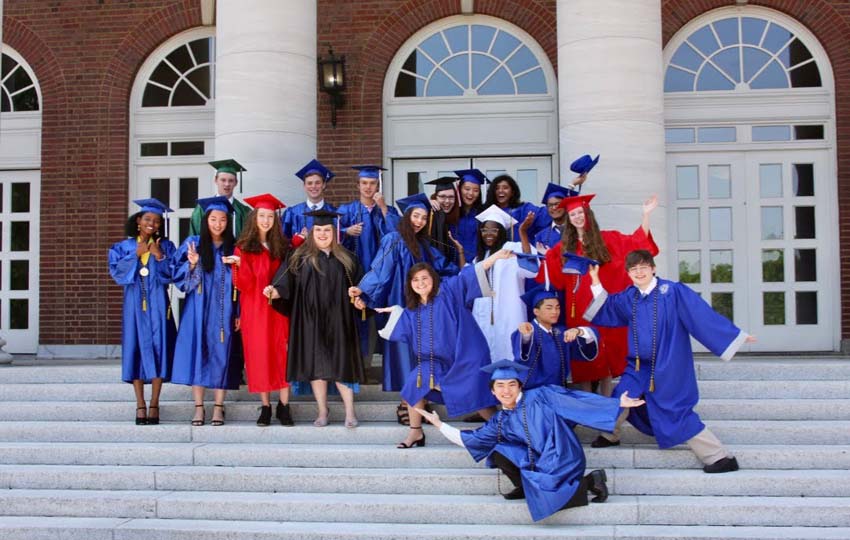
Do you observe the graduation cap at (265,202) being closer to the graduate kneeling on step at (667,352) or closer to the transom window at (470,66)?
the graduate kneeling on step at (667,352)

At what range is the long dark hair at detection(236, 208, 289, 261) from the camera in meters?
7.59

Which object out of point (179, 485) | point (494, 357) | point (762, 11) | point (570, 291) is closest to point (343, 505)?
point (179, 485)

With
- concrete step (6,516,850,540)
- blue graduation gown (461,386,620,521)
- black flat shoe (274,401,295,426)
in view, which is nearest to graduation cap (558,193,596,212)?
blue graduation gown (461,386,620,521)

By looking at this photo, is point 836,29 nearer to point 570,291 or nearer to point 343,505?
point 570,291

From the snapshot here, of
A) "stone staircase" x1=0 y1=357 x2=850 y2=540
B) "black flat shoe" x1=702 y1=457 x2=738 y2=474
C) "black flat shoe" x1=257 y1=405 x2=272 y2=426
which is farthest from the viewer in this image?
"black flat shoe" x1=257 y1=405 x2=272 y2=426

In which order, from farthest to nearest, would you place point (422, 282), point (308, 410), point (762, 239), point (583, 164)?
point (762, 239), point (583, 164), point (308, 410), point (422, 282)

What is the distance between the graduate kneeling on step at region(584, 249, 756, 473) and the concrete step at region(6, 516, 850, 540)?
28.2 inches

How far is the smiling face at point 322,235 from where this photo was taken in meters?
7.39

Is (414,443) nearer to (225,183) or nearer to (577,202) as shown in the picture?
(577,202)

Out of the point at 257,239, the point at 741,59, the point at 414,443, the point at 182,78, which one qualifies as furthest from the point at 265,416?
the point at 741,59

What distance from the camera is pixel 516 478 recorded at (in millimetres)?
6023

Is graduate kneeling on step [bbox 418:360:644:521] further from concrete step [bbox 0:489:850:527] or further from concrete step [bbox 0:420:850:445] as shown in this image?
concrete step [bbox 0:420:850:445]

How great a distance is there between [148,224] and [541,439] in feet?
13.0

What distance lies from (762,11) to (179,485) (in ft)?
31.9
